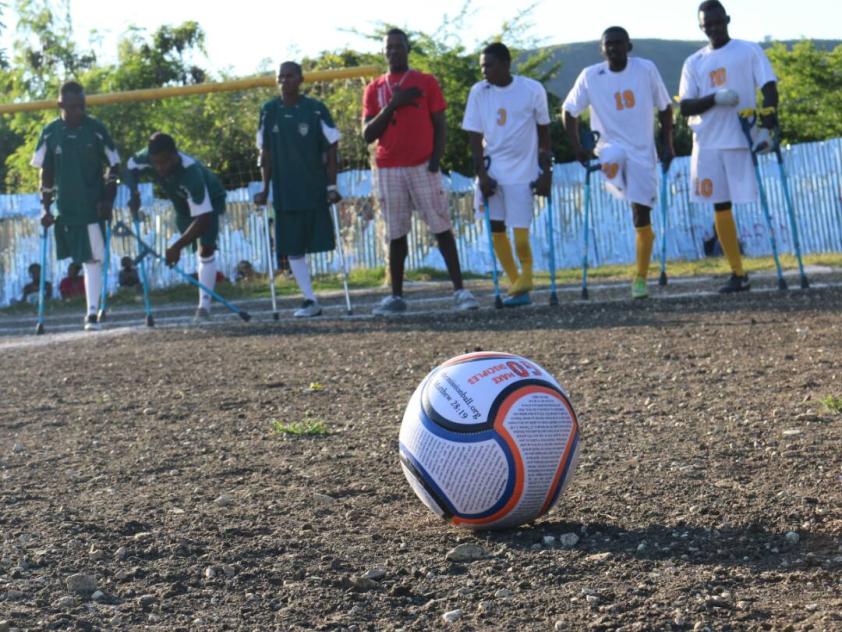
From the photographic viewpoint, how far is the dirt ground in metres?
3.88

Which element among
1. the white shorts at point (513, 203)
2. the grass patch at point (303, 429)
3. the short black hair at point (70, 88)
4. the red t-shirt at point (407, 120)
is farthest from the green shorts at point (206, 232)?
the grass patch at point (303, 429)

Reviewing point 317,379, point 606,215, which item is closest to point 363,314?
point 317,379

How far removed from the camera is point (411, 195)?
1248 cm

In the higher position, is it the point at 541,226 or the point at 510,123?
the point at 510,123

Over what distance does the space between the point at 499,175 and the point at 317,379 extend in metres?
3.94

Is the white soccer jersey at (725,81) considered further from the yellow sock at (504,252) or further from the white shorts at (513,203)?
the yellow sock at (504,252)

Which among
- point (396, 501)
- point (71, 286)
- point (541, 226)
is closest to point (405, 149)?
point (396, 501)

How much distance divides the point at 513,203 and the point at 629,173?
103cm

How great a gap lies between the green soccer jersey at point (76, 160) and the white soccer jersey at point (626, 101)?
4.54 meters

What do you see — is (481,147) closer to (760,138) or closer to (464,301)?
(464,301)

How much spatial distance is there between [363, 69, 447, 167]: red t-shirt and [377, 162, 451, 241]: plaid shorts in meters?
0.11

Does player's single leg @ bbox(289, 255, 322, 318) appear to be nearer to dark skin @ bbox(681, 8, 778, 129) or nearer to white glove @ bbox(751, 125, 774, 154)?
dark skin @ bbox(681, 8, 778, 129)

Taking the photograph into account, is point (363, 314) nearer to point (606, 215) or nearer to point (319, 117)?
point (319, 117)

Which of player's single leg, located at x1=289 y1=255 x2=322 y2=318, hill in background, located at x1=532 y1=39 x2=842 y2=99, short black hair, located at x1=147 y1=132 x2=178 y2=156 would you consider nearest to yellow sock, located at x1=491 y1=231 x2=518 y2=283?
player's single leg, located at x1=289 y1=255 x2=322 y2=318
